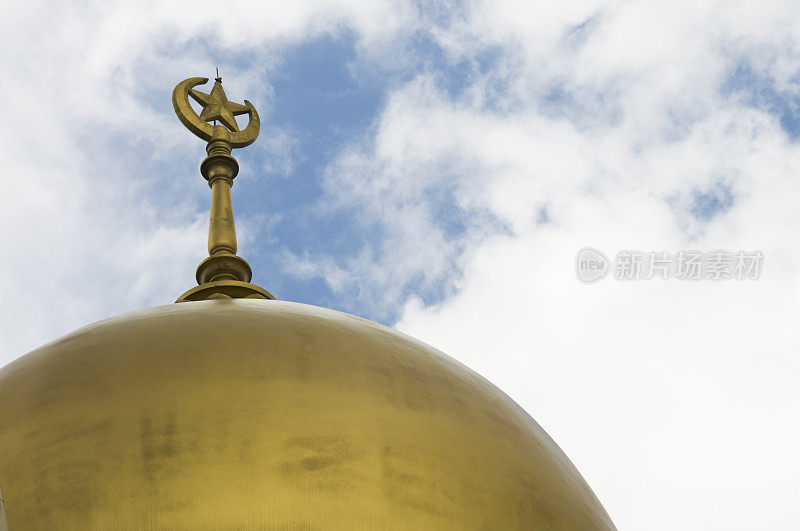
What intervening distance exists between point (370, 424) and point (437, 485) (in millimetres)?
407

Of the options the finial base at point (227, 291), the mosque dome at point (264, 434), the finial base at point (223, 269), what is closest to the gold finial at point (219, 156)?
the finial base at point (223, 269)

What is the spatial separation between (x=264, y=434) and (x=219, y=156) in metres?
4.25

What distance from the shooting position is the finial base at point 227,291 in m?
6.47

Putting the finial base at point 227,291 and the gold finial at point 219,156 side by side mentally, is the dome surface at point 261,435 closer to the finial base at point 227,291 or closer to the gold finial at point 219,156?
the finial base at point 227,291

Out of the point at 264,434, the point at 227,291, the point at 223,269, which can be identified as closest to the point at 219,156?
the point at 223,269

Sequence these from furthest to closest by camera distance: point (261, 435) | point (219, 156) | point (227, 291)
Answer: point (219, 156), point (227, 291), point (261, 435)

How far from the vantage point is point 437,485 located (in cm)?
441

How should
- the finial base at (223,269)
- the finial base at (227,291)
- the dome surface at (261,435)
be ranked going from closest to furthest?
the dome surface at (261,435), the finial base at (227,291), the finial base at (223,269)

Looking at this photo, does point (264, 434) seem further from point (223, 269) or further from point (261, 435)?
point (223, 269)

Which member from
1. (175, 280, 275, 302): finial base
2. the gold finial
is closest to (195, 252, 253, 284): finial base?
the gold finial

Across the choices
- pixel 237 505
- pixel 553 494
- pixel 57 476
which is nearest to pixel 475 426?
pixel 553 494

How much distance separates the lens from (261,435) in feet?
14.3

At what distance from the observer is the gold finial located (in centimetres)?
720

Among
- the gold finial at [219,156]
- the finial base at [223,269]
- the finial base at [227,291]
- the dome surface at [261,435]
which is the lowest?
the dome surface at [261,435]
